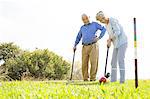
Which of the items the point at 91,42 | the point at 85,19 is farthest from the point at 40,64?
the point at 85,19

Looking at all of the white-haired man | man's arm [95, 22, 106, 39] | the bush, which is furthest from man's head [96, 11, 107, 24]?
the bush

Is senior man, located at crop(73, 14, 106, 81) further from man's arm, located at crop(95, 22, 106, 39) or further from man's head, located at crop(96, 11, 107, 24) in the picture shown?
man's head, located at crop(96, 11, 107, 24)

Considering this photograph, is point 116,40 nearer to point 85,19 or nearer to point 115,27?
point 115,27

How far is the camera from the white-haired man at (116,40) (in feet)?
35.8

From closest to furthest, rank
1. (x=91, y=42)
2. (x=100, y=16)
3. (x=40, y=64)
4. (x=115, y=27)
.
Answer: (x=115, y=27), (x=100, y=16), (x=91, y=42), (x=40, y=64)

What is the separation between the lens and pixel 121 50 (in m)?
10.9

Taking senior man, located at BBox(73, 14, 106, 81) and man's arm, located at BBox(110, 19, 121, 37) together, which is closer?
man's arm, located at BBox(110, 19, 121, 37)

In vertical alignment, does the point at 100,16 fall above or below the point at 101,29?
below

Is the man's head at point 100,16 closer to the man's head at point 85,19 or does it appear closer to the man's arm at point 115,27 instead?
the man's arm at point 115,27

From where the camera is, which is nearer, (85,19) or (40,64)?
(85,19)

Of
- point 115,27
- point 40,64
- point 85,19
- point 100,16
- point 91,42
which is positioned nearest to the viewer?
point 115,27

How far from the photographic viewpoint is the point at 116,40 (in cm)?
1111

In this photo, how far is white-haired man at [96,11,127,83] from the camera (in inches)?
429

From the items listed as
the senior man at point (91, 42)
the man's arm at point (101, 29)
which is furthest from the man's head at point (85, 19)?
the man's arm at point (101, 29)
